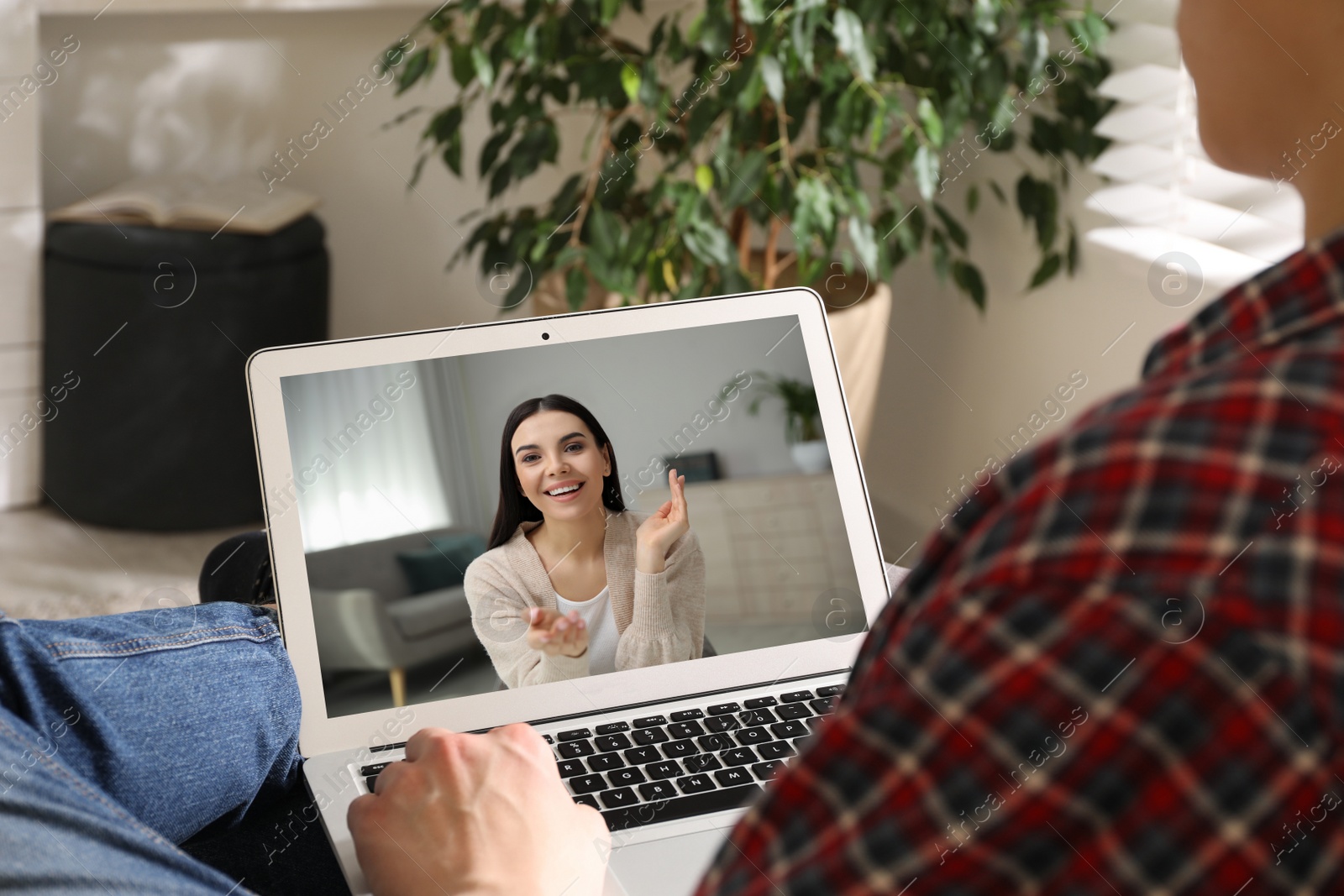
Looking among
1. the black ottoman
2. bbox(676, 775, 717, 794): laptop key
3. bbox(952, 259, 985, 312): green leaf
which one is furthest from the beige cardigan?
the black ottoman

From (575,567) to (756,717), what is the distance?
14 cm

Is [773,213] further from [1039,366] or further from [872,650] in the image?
[872,650]

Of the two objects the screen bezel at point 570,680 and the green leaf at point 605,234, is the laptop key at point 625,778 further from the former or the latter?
the green leaf at point 605,234

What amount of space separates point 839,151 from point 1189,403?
1.50 m

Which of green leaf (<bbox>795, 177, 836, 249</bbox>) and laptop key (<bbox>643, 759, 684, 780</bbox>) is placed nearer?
laptop key (<bbox>643, 759, 684, 780</bbox>)

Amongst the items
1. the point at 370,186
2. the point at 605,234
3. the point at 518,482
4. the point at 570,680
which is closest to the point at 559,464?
the point at 518,482

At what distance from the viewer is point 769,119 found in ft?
5.66

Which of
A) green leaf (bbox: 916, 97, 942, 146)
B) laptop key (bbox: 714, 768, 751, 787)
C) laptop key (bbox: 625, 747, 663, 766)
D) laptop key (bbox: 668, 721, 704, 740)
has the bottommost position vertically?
laptop key (bbox: 714, 768, 751, 787)

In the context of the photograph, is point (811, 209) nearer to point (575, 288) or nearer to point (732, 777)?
point (575, 288)

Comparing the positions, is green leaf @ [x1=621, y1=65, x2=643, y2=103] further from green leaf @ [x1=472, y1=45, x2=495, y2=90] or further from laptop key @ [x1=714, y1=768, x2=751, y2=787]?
laptop key @ [x1=714, y1=768, x2=751, y2=787]

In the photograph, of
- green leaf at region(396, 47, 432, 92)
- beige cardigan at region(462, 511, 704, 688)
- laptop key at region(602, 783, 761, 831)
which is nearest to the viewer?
laptop key at region(602, 783, 761, 831)

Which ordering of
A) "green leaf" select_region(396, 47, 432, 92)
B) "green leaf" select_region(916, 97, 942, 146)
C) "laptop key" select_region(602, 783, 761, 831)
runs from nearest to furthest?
"laptop key" select_region(602, 783, 761, 831) → "green leaf" select_region(916, 97, 942, 146) → "green leaf" select_region(396, 47, 432, 92)

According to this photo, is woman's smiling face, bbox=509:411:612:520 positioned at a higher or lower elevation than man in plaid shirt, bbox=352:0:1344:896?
higher

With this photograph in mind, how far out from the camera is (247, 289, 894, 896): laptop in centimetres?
69
